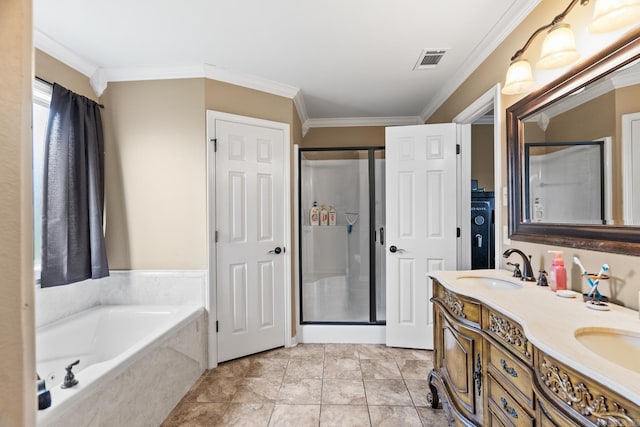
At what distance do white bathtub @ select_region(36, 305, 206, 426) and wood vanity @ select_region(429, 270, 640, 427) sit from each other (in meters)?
1.68

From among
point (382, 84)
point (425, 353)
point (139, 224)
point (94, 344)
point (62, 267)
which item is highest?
point (382, 84)

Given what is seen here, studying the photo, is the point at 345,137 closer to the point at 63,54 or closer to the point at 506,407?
the point at 63,54

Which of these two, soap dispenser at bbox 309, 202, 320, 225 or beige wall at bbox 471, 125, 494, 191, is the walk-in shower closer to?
soap dispenser at bbox 309, 202, 320, 225

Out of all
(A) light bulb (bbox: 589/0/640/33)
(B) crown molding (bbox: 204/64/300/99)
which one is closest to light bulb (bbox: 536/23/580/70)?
(A) light bulb (bbox: 589/0/640/33)

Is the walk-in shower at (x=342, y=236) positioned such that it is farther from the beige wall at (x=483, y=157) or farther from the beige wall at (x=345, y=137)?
the beige wall at (x=483, y=157)

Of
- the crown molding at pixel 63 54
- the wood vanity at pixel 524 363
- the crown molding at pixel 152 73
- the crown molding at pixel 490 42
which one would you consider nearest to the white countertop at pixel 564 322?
the wood vanity at pixel 524 363

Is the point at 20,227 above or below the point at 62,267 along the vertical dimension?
above

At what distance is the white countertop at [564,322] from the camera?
0.68 meters

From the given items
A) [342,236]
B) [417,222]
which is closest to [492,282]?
[417,222]

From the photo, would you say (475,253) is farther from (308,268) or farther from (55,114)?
(55,114)

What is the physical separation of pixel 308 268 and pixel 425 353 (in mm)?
1359

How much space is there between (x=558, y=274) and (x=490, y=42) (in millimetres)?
1601

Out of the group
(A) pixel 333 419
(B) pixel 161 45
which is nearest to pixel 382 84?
(B) pixel 161 45

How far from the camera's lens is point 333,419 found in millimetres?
1853
